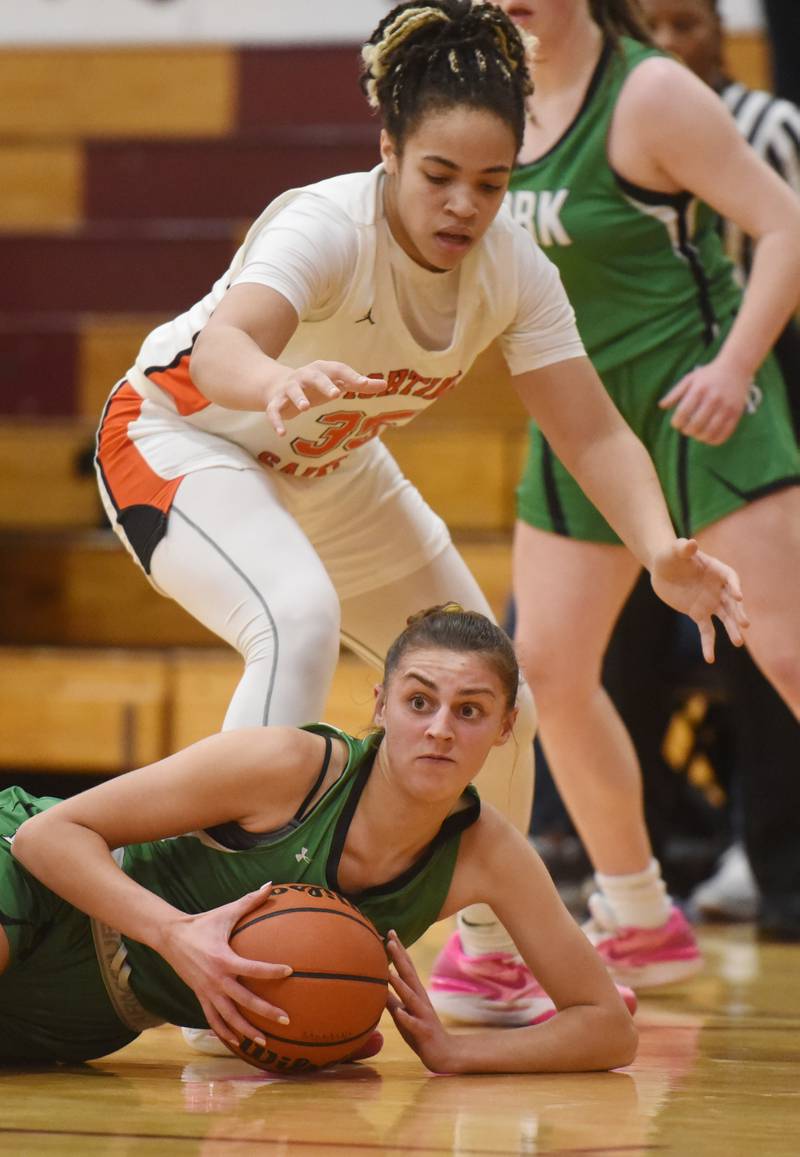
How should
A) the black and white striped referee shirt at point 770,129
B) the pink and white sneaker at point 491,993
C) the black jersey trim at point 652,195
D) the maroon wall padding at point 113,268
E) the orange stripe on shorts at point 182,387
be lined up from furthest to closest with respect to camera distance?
1. the maroon wall padding at point 113,268
2. the black and white striped referee shirt at point 770,129
3. the black jersey trim at point 652,195
4. the pink and white sneaker at point 491,993
5. the orange stripe on shorts at point 182,387

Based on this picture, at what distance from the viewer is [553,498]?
10.5ft

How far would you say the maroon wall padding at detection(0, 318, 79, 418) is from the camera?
5.95m

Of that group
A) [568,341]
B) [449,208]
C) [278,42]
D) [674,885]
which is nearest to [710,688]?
[674,885]

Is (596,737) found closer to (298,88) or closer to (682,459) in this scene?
(682,459)

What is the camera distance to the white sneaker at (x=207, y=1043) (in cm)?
247

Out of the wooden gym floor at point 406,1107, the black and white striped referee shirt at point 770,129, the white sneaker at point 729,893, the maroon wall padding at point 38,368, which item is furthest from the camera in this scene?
the maroon wall padding at point 38,368

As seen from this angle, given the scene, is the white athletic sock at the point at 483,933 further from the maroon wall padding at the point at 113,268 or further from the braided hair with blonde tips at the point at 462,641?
the maroon wall padding at the point at 113,268

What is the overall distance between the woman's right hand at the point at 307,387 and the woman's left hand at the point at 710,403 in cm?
107

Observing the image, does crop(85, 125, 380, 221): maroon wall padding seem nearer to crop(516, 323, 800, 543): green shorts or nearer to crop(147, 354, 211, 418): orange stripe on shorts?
crop(516, 323, 800, 543): green shorts

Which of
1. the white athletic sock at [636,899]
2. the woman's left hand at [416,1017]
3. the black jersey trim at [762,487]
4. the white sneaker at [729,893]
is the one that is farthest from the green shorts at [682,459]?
the white sneaker at [729,893]

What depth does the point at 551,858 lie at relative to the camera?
452 cm

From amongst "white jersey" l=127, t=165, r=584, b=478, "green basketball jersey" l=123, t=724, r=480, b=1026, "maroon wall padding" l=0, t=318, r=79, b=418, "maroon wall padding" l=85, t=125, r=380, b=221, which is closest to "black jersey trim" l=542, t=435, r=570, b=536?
"white jersey" l=127, t=165, r=584, b=478

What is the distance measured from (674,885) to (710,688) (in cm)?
56

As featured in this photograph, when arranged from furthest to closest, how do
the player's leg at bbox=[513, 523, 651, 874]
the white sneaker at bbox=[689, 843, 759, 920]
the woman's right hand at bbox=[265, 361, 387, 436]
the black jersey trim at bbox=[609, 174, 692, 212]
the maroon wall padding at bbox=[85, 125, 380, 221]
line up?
the maroon wall padding at bbox=[85, 125, 380, 221] < the white sneaker at bbox=[689, 843, 759, 920] < the player's leg at bbox=[513, 523, 651, 874] < the black jersey trim at bbox=[609, 174, 692, 212] < the woman's right hand at bbox=[265, 361, 387, 436]
